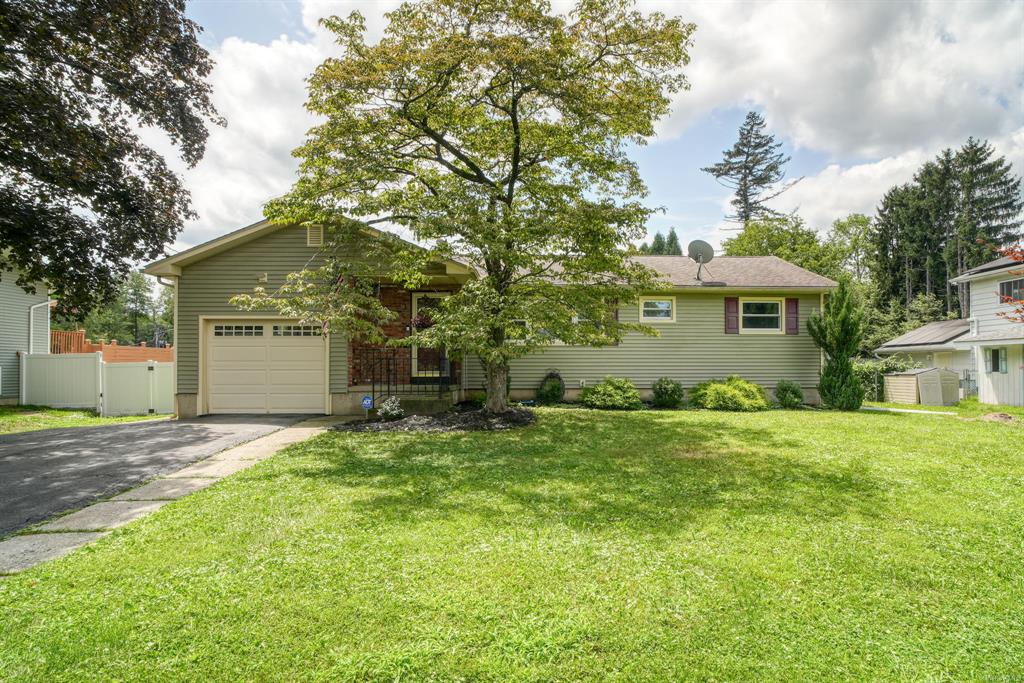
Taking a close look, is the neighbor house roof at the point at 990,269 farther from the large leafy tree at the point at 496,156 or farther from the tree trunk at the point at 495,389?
the tree trunk at the point at 495,389

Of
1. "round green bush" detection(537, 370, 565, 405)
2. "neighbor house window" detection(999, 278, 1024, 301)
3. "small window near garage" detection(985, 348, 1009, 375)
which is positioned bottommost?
"round green bush" detection(537, 370, 565, 405)

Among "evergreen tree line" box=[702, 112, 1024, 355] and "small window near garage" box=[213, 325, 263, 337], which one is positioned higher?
"evergreen tree line" box=[702, 112, 1024, 355]

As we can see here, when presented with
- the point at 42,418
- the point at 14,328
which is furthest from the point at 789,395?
the point at 14,328

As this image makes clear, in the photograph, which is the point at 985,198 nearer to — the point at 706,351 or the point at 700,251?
the point at 700,251

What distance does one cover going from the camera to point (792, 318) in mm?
13805

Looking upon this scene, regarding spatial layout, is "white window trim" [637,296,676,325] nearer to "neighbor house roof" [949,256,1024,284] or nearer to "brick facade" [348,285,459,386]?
"brick facade" [348,285,459,386]

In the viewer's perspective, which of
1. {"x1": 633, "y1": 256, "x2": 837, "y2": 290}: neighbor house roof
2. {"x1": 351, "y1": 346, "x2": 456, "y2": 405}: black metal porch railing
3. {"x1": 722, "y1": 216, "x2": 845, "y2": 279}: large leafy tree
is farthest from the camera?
{"x1": 722, "y1": 216, "x2": 845, "y2": 279}: large leafy tree

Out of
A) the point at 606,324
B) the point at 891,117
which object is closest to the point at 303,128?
the point at 606,324

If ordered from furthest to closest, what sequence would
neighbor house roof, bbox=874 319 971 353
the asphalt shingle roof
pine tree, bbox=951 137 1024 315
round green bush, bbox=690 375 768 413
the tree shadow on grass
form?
pine tree, bbox=951 137 1024 315, the asphalt shingle roof, neighbor house roof, bbox=874 319 971 353, round green bush, bbox=690 375 768 413, the tree shadow on grass

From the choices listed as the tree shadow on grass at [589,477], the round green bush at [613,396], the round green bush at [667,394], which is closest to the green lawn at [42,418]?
the tree shadow on grass at [589,477]

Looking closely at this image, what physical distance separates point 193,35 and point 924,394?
81.4 feet

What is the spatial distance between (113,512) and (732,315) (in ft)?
45.7

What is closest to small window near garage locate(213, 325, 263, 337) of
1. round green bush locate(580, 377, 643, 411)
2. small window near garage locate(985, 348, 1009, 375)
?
round green bush locate(580, 377, 643, 411)

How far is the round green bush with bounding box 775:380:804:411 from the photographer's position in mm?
13039
